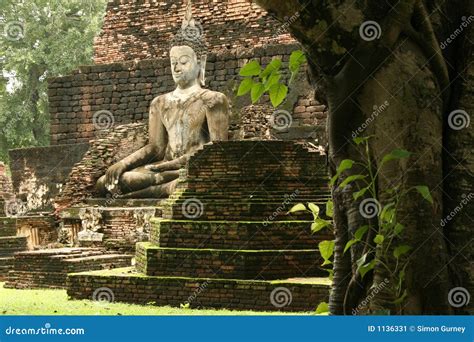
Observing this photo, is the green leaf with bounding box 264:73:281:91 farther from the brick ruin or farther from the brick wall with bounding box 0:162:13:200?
the brick wall with bounding box 0:162:13:200

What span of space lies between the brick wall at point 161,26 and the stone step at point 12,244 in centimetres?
710

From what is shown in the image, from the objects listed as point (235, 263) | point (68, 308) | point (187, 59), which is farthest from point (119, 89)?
point (68, 308)

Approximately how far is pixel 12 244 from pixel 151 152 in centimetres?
279

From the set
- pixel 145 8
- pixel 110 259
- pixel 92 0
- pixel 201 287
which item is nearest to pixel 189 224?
pixel 201 287

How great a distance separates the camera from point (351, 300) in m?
4.67

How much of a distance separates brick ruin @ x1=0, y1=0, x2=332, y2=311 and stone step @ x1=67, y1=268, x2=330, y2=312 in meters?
0.01

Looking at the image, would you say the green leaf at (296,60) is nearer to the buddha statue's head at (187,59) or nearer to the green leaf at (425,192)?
the green leaf at (425,192)

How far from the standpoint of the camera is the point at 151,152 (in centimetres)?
1647

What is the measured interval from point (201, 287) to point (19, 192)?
959 cm

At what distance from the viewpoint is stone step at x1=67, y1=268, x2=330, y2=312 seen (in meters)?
9.84

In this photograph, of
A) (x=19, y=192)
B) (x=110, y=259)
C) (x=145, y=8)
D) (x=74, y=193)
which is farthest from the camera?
(x=145, y=8)

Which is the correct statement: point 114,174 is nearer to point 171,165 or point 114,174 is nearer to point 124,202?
point 124,202

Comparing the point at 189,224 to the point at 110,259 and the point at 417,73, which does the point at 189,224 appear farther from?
the point at 417,73

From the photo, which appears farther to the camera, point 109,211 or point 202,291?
point 109,211
